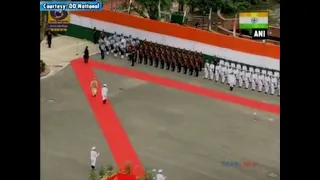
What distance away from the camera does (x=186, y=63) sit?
21734 mm

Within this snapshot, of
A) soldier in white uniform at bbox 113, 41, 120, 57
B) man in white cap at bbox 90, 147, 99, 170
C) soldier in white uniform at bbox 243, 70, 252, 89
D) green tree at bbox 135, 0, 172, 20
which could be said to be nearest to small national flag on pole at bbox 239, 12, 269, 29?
soldier in white uniform at bbox 243, 70, 252, 89

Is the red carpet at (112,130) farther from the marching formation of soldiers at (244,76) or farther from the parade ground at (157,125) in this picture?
the marching formation of soldiers at (244,76)

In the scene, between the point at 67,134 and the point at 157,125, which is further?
the point at 157,125

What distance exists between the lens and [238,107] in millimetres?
18891

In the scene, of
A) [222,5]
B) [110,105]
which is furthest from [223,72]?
[222,5]

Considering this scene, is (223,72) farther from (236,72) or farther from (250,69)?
(250,69)

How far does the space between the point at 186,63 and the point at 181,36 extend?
1.94m

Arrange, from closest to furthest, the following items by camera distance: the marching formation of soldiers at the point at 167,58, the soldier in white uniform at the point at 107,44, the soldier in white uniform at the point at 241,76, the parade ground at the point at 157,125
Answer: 1. the parade ground at the point at 157,125
2. the soldier in white uniform at the point at 241,76
3. the marching formation of soldiers at the point at 167,58
4. the soldier in white uniform at the point at 107,44

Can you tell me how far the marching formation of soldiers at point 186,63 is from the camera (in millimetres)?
20484

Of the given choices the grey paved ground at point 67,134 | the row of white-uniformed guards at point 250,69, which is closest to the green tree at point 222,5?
the row of white-uniformed guards at point 250,69

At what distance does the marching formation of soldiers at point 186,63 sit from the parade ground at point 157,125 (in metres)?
0.40

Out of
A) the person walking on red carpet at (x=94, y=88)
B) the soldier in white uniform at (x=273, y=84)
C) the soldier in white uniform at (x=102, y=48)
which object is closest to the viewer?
the person walking on red carpet at (x=94, y=88)

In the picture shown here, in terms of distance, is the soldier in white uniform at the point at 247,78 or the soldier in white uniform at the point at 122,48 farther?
the soldier in white uniform at the point at 122,48
